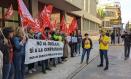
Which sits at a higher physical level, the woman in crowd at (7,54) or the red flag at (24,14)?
the red flag at (24,14)

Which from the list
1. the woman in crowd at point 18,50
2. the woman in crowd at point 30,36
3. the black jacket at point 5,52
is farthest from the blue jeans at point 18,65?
the woman in crowd at point 30,36

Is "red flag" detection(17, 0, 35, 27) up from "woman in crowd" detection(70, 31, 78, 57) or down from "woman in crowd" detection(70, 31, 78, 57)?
up

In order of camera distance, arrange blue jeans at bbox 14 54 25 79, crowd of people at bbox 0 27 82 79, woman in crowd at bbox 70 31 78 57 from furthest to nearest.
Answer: woman in crowd at bbox 70 31 78 57 → blue jeans at bbox 14 54 25 79 → crowd of people at bbox 0 27 82 79

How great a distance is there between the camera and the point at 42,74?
555 inches

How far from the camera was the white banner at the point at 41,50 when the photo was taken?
12748 mm

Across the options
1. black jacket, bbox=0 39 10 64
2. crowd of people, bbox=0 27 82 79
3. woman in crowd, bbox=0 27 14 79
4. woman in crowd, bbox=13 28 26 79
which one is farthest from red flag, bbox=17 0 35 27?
black jacket, bbox=0 39 10 64

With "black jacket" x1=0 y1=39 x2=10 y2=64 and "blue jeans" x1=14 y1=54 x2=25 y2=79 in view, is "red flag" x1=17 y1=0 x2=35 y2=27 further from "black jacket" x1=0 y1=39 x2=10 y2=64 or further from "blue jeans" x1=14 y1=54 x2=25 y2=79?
"black jacket" x1=0 y1=39 x2=10 y2=64

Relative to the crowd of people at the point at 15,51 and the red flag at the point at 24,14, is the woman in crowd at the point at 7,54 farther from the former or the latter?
the red flag at the point at 24,14

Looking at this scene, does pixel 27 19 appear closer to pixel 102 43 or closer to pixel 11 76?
pixel 11 76

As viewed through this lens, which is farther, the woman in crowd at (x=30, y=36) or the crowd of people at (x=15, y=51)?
the woman in crowd at (x=30, y=36)

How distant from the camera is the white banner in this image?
12748mm

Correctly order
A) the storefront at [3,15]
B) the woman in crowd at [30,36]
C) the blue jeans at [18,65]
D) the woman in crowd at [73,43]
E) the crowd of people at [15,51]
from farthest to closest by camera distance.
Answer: the woman in crowd at [73,43] < the storefront at [3,15] < the woman in crowd at [30,36] < the blue jeans at [18,65] < the crowd of people at [15,51]

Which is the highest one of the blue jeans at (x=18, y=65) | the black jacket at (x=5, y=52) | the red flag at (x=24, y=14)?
the red flag at (x=24, y=14)

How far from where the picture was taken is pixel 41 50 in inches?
560
